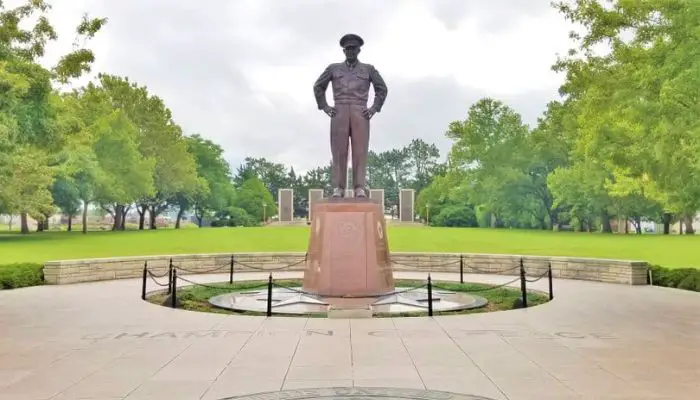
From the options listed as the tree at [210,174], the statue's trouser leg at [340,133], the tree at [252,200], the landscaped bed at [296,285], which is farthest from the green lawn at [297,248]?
the tree at [252,200]

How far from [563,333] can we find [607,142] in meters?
15.8

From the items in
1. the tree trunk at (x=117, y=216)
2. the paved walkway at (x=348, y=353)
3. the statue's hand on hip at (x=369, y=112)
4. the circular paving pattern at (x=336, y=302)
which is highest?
the statue's hand on hip at (x=369, y=112)

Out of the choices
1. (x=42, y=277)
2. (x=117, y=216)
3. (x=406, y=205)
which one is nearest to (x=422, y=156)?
(x=406, y=205)

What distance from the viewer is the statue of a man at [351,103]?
49.6 feet

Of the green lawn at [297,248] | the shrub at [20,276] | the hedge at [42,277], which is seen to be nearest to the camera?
the hedge at [42,277]

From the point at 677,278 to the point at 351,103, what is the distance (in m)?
10.9

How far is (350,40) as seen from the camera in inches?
589

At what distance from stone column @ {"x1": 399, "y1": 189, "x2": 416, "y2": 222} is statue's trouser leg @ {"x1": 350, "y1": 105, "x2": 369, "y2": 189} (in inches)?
3113

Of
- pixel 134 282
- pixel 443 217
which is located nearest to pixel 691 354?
pixel 134 282

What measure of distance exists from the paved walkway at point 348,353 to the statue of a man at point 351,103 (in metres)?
5.12

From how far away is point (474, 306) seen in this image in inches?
534

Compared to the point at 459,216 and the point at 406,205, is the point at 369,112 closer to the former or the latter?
the point at 459,216

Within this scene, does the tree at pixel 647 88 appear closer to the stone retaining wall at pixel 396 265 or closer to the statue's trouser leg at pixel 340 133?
the stone retaining wall at pixel 396 265

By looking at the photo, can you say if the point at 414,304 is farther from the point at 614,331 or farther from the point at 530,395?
the point at 530,395
